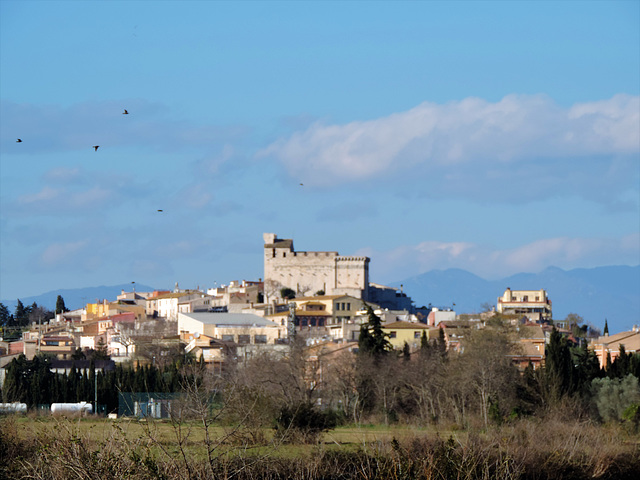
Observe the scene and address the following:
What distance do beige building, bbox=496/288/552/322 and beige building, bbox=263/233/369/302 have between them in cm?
1217

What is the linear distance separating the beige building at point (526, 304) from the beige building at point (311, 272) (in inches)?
479

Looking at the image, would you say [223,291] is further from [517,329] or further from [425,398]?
[425,398]

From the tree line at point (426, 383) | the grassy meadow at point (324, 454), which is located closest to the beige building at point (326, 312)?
the tree line at point (426, 383)

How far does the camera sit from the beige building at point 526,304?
276ft

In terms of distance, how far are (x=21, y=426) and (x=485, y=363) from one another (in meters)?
21.6

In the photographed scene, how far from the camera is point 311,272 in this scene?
312 ft

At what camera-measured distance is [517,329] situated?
182ft

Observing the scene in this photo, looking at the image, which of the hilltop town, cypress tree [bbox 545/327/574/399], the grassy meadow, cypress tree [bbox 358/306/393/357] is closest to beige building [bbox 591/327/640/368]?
the hilltop town

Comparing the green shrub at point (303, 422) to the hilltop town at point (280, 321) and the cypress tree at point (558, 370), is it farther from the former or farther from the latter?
the hilltop town at point (280, 321)

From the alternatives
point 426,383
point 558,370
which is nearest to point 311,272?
point 426,383

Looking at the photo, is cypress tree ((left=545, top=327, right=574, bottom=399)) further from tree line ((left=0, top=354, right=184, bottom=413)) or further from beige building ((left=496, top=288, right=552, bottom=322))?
beige building ((left=496, top=288, right=552, bottom=322))

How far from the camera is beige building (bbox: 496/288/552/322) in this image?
84144mm

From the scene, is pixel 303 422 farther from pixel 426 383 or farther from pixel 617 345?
pixel 617 345

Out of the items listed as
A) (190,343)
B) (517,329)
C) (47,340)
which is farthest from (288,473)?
(47,340)
